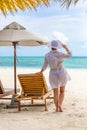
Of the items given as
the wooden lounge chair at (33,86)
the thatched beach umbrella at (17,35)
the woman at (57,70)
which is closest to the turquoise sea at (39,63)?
the thatched beach umbrella at (17,35)

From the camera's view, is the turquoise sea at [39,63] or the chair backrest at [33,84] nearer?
the chair backrest at [33,84]

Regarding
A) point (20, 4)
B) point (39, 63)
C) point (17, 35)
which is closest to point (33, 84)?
point (17, 35)

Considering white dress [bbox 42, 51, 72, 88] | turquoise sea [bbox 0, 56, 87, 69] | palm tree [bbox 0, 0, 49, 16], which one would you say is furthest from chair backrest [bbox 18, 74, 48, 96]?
turquoise sea [bbox 0, 56, 87, 69]

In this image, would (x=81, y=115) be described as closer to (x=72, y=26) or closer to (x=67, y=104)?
(x=67, y=104)

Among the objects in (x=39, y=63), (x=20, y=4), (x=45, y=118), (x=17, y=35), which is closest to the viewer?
(x=45, y=118)

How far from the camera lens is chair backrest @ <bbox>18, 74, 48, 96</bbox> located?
29.9ft

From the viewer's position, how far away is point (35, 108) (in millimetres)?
9461

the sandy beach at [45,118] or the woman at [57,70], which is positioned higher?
the woman at [57,70]

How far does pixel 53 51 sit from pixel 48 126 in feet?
6.23

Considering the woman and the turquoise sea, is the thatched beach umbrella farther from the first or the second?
the turquoise sea

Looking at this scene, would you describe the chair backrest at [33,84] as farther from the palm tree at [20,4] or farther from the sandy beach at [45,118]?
the palm tree at [20,4]

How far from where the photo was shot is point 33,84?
9180 millimetres

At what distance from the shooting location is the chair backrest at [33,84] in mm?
9125

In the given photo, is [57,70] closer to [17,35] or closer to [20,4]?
[17,35]
